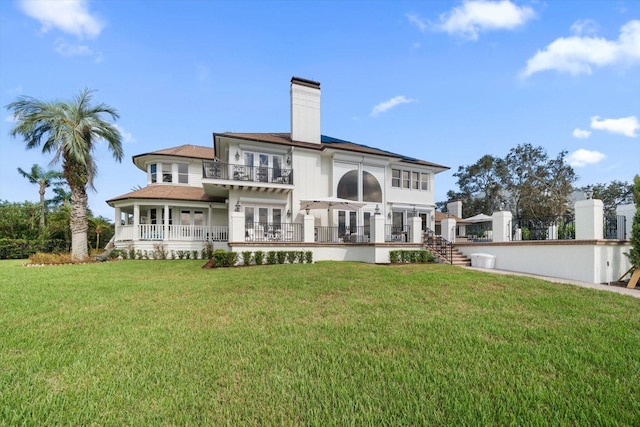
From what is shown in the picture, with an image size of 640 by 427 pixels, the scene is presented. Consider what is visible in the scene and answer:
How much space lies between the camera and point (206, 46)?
40.2 ft

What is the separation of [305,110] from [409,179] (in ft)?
29.9

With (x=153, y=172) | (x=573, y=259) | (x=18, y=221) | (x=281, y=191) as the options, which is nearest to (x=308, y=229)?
(x=281, y=191)

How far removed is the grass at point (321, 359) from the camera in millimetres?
2820

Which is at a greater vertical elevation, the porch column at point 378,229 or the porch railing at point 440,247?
the porch column at point 378,229

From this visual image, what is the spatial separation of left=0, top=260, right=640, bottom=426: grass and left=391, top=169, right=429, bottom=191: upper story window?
15.2 metres

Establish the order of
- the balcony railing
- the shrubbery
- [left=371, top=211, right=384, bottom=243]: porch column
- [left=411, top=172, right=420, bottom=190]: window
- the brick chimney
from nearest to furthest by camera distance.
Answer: the shrubbery < [left=371, top=211, right=384, bottom=243]: porch column < the balcony railing < the brick chimney < [left=411, top=172, right=420, bottom=190]: window

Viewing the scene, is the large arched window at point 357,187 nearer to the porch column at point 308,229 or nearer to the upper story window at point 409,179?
the upper story window at point 409,179

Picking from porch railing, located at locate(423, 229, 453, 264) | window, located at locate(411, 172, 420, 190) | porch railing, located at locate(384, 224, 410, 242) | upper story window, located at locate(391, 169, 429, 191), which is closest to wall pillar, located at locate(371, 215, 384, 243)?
porch railing, located at locate(384, 224, 410, 242)

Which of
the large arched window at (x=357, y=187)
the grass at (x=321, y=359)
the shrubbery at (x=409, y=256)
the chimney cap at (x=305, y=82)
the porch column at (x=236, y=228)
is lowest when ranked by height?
the shrubbery at (x=409, y=256)

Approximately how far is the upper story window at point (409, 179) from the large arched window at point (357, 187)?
1.99 m

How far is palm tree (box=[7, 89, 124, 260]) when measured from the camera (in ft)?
57.2

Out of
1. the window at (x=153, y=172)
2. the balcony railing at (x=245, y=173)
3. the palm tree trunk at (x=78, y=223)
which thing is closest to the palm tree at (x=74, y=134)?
the palm tree trunk at (x=78, y=223)

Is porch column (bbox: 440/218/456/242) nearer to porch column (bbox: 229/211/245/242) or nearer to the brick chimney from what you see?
the brick chimney

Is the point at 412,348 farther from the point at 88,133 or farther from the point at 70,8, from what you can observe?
the point at 88,133
